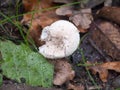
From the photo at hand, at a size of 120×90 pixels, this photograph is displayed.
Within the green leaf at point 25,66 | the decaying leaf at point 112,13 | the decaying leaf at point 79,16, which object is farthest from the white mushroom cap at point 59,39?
the decaying leaf at point 112,13

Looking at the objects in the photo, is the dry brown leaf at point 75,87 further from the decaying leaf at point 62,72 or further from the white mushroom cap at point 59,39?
the white mushroom cap at point 59,39

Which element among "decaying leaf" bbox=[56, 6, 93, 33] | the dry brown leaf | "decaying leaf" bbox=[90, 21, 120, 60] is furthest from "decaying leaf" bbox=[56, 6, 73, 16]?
the dry brown leaf

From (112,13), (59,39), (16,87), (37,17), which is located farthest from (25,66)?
(112,13)

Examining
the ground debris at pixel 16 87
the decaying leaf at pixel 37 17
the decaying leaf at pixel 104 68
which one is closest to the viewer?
the ground debris at pixel 16 87

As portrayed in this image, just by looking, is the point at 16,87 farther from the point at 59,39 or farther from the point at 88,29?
the point at 88,29

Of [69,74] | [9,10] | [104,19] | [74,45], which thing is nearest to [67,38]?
[74,45]

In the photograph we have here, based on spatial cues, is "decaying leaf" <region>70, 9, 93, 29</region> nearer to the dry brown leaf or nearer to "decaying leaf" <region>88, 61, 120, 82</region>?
"decaying leaf" <region>88, 61, 120, 82</region>
